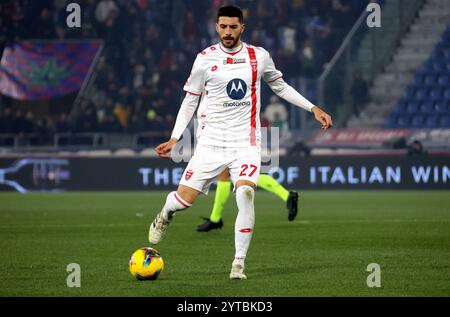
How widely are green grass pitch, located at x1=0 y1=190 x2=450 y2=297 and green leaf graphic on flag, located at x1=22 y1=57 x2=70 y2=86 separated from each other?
585 cm

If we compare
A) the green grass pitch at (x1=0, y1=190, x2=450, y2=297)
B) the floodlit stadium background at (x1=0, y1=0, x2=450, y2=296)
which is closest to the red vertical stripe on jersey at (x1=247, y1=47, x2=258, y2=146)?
the green grass pitch at (x1=0, y1=190, x2=450, y2=297)

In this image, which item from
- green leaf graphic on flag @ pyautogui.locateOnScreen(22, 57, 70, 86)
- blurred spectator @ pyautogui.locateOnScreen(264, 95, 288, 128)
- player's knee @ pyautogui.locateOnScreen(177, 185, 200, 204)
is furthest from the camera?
green leaf graphic on flag @ pyautogui.locateOnScreen(22, 57, 70, 86)

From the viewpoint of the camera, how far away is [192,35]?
2675 cm

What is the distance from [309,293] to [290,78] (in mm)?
17358

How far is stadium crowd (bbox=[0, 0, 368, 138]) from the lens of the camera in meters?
25.3

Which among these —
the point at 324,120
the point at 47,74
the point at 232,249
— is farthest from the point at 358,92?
the point at 324,120

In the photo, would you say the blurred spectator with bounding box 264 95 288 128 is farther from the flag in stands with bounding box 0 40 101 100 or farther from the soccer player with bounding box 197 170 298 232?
the soccer player with bounding box 197 170 298 232

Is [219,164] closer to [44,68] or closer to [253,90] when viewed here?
[253,90]

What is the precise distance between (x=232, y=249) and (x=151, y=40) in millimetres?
16053

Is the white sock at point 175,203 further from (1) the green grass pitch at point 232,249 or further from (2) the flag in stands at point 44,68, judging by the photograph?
(2) the flag in stands at point 44,68

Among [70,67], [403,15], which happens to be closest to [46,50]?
[70,67]

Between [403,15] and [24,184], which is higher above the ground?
[403,15]

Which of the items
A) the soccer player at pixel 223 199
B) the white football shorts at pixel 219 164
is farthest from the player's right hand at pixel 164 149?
the soccer player at pixel 223 199
